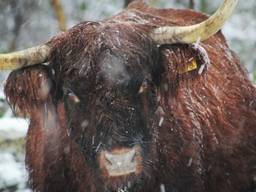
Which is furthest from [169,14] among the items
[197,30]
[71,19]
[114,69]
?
[71,19]

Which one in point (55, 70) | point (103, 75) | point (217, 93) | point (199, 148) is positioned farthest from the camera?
point (217, 93)

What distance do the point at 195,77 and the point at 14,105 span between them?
1.36m

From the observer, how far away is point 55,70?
5.36 m

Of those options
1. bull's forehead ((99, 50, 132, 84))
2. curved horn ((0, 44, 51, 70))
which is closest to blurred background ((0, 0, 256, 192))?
curved horn ((0, 44, 51, 70))

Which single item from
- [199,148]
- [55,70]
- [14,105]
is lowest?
[199,148]

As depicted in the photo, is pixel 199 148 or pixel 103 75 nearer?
pixel 103 75

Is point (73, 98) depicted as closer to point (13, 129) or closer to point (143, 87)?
point (143, 87)

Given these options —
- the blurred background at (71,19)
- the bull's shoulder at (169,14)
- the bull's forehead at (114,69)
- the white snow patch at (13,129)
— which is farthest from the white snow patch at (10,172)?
the blurred background at (71,19)

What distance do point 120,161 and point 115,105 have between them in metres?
0.39

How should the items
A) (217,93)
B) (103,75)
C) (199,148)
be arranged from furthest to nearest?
(217,93)
(199,148)
(103,75)

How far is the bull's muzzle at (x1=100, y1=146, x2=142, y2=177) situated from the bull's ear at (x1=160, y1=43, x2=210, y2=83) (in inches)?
28.9

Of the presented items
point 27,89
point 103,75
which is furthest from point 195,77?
point 27,89

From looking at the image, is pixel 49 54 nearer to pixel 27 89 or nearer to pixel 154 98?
pixel 27 89

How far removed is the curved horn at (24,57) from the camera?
517cm
